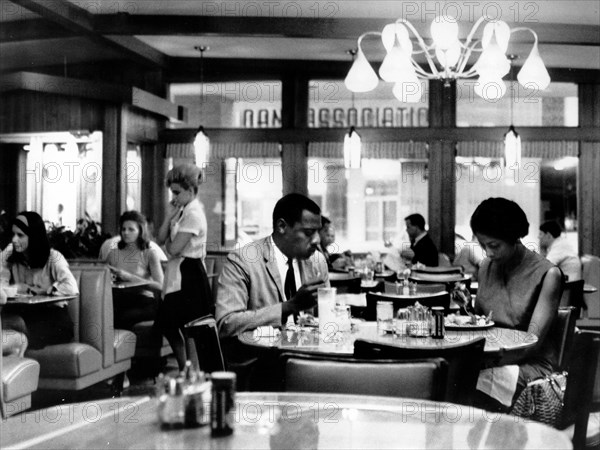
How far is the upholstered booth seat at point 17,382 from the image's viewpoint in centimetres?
427

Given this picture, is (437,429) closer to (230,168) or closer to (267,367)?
(267,367)

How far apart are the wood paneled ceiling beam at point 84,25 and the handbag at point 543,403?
509 centimetres

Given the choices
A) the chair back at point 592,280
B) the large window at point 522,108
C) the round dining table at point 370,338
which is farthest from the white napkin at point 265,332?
the large window at point 522,108

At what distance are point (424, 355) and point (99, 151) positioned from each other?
6.70 metres

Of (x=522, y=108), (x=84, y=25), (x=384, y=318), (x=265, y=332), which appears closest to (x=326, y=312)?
(x=265, y=332)

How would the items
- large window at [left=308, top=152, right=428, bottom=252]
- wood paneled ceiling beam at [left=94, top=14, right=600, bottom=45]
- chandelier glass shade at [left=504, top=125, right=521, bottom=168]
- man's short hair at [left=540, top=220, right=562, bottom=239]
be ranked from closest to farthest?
wood paneled ceiling beam at [left=94, top=14, right=600, bottom=45]
man's short hair at [left=540, top=220, right=562, bottom=239]
chandelier glass shade at [left=504, top=125, right=521, bottom=168]
large window at [left=308, top=152, right=428, bottom=252]

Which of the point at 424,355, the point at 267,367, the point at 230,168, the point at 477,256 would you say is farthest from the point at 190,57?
the point at 424,355

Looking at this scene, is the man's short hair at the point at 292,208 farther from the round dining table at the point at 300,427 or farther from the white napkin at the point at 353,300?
the round dining table at the point at 300,427

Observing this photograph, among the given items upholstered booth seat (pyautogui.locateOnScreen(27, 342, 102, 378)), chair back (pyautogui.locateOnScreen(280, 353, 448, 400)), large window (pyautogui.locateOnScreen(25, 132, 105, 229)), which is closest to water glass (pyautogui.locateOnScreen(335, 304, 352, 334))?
chair back (pyautogui.locateOnScreen(280, 353, 448, 400))

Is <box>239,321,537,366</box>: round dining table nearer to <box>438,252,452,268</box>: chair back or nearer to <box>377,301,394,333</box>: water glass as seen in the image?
<box>377,301,394,333</box>: water glass

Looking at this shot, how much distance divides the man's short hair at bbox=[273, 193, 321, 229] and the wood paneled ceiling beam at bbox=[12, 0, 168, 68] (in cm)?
368

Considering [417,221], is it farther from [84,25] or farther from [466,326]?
[466,326]

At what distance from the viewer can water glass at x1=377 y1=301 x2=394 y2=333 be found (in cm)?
343

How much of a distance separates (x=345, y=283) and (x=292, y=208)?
273 centimetres
